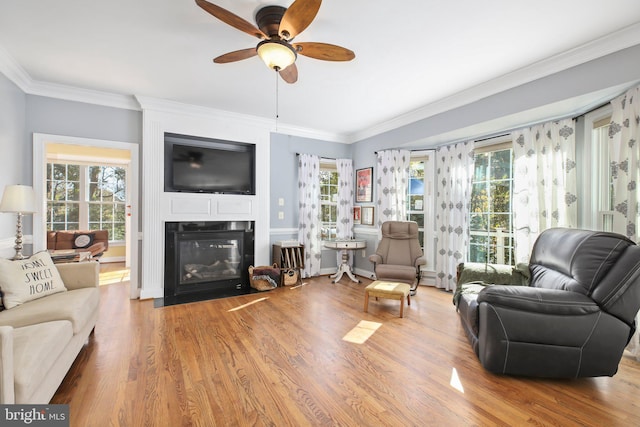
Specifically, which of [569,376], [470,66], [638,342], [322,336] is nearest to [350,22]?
[470,66]

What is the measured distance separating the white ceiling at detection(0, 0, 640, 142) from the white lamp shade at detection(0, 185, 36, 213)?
1.29 metres

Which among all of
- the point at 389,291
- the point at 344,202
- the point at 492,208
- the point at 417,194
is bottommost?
the point at 389,291

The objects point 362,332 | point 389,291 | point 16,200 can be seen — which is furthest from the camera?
point 389,291

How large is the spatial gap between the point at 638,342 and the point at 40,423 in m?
4.05

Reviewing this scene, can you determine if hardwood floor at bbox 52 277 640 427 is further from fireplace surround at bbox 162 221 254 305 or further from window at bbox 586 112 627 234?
window at bbox 586 112 627 234

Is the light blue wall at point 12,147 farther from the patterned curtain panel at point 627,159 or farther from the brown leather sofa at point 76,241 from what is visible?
the patterned curtain panel at point 627,159

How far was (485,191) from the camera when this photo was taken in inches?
164

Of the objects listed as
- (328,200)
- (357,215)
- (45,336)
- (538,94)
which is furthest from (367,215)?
(45,336)

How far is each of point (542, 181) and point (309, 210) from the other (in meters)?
3.27

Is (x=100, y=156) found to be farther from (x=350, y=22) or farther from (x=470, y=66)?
(x=470, y=66)

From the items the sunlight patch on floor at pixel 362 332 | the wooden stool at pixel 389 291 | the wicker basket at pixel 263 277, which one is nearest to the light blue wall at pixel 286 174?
the wicker basket at pixel 263 277

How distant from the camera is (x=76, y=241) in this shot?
19.5ft

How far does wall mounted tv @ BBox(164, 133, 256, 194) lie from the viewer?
162 inches

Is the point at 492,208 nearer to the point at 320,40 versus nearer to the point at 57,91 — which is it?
the point at 320,40
